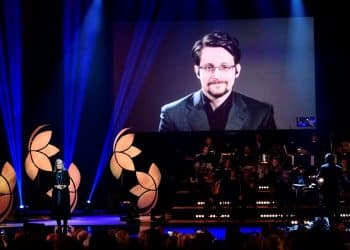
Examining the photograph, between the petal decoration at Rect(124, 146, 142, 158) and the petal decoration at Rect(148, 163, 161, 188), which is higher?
the petal decoration at Rect(124, 146, 142, 158)

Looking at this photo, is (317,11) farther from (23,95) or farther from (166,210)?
(23,95)

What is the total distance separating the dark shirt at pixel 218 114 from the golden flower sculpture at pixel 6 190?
15.3 feet

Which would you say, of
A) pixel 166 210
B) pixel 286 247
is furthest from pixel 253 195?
pixel 286 247

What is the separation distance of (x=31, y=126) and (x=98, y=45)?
2554 millimetres

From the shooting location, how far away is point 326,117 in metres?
14.2

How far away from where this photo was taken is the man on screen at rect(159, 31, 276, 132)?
45.6ft

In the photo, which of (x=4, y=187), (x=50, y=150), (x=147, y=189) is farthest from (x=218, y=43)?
(x=4, y=187)

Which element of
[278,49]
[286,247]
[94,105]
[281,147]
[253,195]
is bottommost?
[286,247]

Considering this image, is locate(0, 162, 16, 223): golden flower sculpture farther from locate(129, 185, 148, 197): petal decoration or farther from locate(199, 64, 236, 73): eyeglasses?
locate(199, 64, 236, 73): eyeglasses

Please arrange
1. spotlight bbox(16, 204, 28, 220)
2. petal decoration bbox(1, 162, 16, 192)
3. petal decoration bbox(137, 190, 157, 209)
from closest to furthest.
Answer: petal decoration bbox(1, 162, 16, 192) → spotlight bbox(16, 204, 28, 220) → petal decoration bbox(137, 190, 157, 209)

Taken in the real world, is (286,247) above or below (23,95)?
below

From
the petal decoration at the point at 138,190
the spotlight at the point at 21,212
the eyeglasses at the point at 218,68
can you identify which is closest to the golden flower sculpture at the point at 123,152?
the petal decoration at the point at 138,190

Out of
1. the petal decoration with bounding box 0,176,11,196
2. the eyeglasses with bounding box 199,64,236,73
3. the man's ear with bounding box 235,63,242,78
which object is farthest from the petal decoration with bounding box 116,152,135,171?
the man's ear with bounding box 235,63,242,78

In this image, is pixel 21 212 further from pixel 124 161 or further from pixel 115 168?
pixel 124 161
